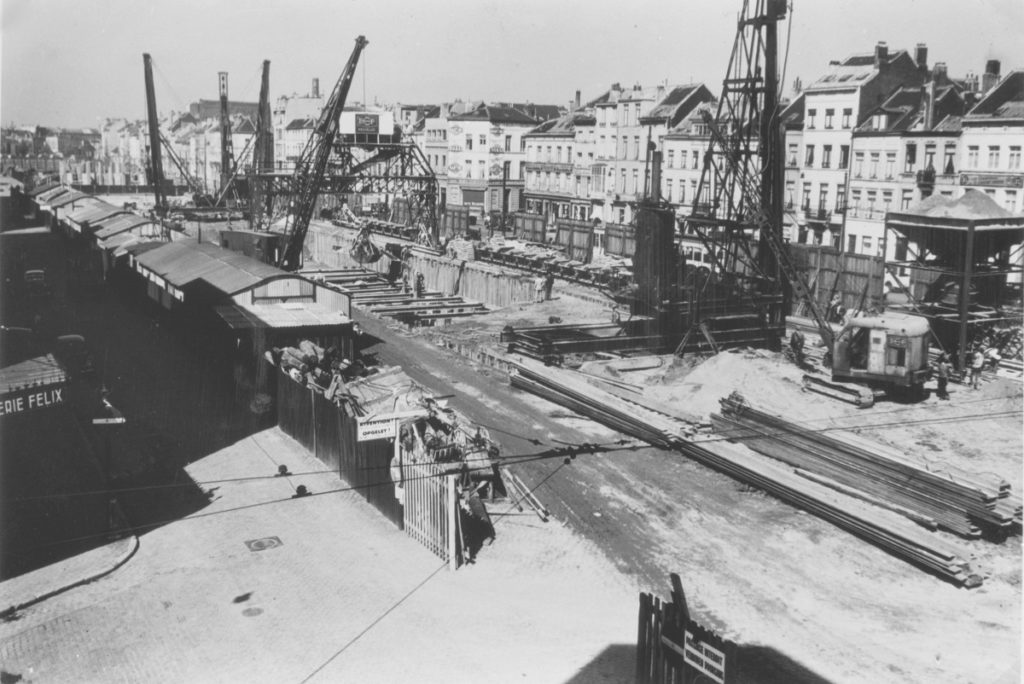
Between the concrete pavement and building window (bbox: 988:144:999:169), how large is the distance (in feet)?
123

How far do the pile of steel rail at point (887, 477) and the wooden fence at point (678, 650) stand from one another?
10076 millimetres

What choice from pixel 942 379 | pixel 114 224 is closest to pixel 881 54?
pixel 942 379

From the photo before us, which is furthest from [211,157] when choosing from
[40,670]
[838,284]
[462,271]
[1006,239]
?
[40,670]

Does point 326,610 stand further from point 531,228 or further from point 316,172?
point 531,228

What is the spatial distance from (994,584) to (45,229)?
84.6m

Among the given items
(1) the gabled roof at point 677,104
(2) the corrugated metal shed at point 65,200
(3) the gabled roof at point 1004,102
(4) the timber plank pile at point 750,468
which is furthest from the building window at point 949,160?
(2) the corrugated metal shed at point 65,200

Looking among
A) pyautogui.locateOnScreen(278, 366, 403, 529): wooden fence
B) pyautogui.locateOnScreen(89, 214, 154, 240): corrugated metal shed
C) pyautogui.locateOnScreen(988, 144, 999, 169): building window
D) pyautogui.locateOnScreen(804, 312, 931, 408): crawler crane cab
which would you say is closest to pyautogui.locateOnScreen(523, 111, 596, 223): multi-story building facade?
pyautogui.locateOnScreen(89, 214, 154, 240): corrugated metal shed

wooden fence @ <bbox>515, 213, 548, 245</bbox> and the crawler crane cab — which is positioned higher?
wooden fence @ <bbox>515, 213, 548, 245</bbox>

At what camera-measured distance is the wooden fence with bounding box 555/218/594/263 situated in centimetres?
6272

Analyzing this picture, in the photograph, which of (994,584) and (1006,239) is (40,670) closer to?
(994,584)

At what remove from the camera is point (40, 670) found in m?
13.7

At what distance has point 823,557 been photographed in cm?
1838

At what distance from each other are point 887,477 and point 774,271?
20029mm

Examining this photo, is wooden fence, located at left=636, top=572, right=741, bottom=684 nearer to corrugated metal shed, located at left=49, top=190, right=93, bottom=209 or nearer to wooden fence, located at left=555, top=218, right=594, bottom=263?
wooden fence, located at left=555, top=218, right=594, bottom=263
